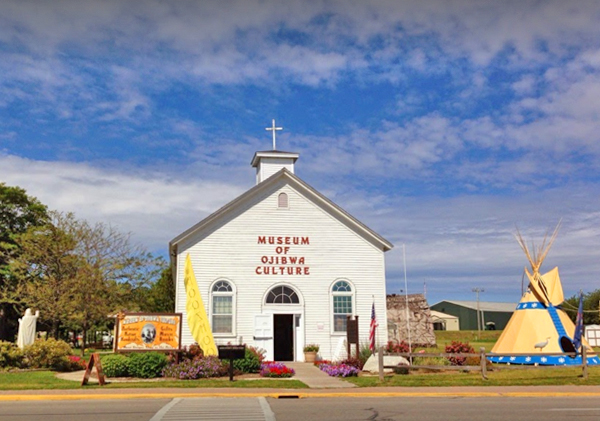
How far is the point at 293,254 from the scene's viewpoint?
2736 centimetres

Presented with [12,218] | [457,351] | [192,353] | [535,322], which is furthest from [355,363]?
[12,218]

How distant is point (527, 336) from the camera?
26.2 metres

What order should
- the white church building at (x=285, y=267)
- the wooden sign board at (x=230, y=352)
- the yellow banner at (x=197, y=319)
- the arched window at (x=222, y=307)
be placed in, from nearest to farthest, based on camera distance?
1. the wooden sign board at (x=230, y=352)
2. the yellow banner at (x=197, y=319)
3. the arched window at (x=222, y=307)
4. the white church building at (x=285, y=267)

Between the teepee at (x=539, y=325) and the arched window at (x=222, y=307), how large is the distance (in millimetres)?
12073

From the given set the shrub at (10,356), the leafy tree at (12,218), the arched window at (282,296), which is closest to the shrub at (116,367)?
the shrub at (10,356)

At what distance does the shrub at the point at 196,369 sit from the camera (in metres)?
19.8

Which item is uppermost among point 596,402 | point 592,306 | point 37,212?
point 37,212

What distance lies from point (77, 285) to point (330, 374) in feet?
59.2

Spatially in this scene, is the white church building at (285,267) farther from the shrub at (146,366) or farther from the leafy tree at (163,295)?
the leafy tree at (163,295)

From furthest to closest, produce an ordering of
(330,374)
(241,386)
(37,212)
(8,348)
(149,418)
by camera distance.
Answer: (37,212) → (8,348) → (330,374) → (241,386) → (149,418)

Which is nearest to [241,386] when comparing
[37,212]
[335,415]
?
[335,415]

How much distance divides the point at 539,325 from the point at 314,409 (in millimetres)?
16992

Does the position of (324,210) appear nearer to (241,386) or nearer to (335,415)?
(241,386)

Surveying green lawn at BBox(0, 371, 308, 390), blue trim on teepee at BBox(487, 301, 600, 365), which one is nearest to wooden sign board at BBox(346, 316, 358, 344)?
green lawn at BBox(0, 371, 308, 390)
